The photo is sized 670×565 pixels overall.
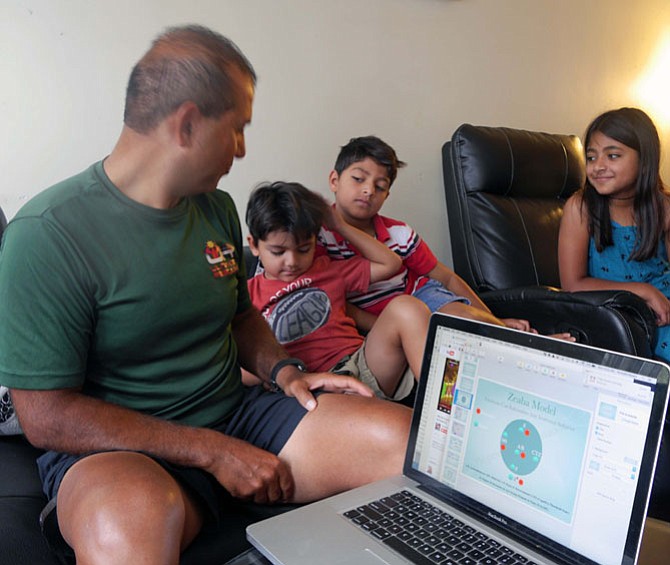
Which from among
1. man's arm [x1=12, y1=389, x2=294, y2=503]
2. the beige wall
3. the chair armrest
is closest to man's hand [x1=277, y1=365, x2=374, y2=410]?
man's arm [x1=12, y1=389, x2=294, y2=503]

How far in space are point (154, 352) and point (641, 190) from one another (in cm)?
145

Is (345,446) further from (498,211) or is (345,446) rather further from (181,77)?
(498,211)

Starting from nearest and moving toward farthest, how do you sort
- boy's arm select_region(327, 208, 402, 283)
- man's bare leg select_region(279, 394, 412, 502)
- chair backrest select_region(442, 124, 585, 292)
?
1. man's bare leg select_region(279, 394, 412, 502)
2. boy's arm select_region(327, 208, 402, 283)
3. chair backrest select_region(442, 124, 585, 292)

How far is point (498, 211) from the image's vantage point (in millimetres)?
1920

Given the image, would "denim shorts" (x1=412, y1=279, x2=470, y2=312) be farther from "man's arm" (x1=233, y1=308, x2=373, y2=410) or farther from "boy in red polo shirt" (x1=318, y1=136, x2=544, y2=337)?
"man's arm" (x1=233, y1=308, x2=373, y2=410)

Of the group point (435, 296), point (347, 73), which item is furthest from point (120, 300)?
point (347, 73)

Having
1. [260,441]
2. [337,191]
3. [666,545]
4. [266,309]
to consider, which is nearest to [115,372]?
[260,441]

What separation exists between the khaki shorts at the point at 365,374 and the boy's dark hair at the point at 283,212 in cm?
29

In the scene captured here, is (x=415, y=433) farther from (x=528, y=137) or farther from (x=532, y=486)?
(x=528, y=137)

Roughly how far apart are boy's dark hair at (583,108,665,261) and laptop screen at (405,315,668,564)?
44.5 inches

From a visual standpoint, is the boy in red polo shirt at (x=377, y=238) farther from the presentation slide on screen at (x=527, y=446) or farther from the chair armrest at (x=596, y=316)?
the presentation slide on screen at (x=527, y=446)

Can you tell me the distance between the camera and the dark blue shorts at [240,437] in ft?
2.51

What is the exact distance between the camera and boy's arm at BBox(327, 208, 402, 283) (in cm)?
146

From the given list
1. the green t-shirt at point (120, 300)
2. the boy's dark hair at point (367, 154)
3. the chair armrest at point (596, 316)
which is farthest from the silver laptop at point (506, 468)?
the boy's dark hair at point (367, 154)
